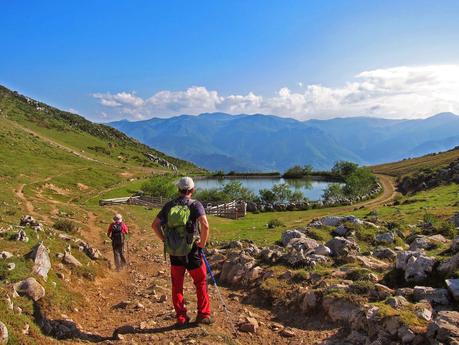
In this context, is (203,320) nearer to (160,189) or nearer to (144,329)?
(144,329)

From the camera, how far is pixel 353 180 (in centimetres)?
8306

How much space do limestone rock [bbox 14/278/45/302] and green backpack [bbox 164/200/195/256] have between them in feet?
12.1

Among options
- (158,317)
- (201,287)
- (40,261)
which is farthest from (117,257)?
(201,287)

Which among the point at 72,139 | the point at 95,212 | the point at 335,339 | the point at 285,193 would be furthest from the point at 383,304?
the point at 72,139

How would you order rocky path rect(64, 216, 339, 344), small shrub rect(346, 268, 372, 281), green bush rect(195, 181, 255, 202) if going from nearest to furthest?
rocky path rect(64, 216, 339, 344) → small shrub rect(346, 268, 372, 281) → green bush rect(195, 181, 255, 202)

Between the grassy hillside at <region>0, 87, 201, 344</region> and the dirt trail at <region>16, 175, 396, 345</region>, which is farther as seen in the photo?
the grassy hillside at <region>0, 87, 201, 344</region>

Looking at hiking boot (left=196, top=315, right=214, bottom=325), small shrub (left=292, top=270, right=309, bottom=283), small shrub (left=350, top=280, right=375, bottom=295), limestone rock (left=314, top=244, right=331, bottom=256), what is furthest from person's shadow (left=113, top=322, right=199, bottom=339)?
limestone rock (left=314, top=244, right=331, bottom=256)

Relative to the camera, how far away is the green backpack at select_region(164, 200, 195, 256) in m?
9.95

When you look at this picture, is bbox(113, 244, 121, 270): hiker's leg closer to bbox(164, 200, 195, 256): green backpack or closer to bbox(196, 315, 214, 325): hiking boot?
bbox(196, 315, 214, 325): hiking boot

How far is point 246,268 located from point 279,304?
11.5ft

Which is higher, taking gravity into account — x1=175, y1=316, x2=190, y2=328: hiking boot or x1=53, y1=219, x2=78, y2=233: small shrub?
x1=53, y1=219, x2=78, y2=233: small shrub

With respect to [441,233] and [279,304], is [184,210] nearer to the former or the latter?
[279,304]

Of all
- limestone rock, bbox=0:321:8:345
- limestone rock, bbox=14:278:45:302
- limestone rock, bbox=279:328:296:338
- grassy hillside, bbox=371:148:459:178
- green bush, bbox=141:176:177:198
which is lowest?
limestone rock, bbox=279:328:296:338

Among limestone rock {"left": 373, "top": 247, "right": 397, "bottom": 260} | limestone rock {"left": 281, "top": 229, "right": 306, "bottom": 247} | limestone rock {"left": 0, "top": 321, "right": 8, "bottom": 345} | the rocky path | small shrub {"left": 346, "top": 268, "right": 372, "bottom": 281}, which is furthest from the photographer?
limestone rock {"left": 281, "top": 229, "right": 306, "bottom": 247}
